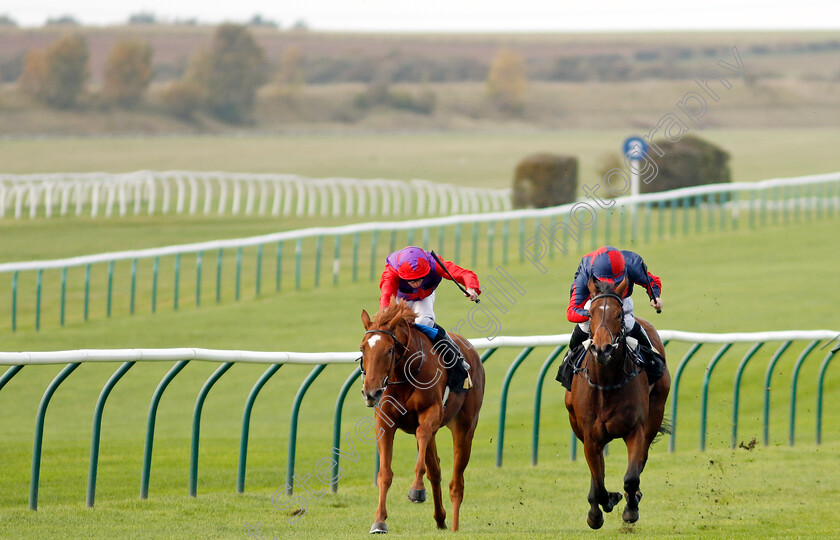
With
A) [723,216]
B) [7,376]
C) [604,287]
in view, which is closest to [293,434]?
[7,376]

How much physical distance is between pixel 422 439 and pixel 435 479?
0.44 meters

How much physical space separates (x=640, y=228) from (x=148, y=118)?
41269mm

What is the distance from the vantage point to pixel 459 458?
264 inches

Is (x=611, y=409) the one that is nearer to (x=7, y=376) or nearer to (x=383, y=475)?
(x=383, y=475)

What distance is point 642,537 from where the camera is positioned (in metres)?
6.28

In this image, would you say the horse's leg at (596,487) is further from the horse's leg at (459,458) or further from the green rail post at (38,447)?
the green rail post at (38,447)

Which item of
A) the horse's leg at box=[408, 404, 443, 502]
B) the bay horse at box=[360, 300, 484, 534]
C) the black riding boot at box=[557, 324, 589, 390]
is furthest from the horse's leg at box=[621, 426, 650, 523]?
the horse's leg at box=[408, 404, 443, 502]

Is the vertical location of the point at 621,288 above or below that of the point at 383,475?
above

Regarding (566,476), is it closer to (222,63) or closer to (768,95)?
(222,63)

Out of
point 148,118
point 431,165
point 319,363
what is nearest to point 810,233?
point 319,363

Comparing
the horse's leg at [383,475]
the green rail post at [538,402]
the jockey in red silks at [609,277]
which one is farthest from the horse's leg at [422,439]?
the green rail post at [538,402]

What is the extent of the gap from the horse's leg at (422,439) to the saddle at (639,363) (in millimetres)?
729

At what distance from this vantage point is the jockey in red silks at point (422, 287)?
6.71 m

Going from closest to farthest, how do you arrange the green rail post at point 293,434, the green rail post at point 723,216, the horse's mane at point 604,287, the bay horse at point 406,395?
the bay horse at point 406,395 < the horse's mane at point 604,287 < the green rail post at point 293,434 < the green rail post at point 723,216
